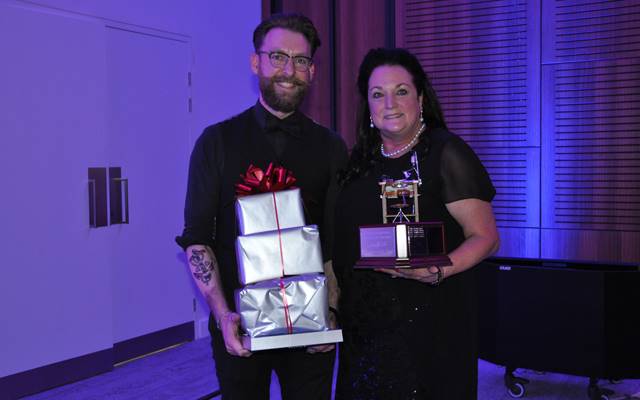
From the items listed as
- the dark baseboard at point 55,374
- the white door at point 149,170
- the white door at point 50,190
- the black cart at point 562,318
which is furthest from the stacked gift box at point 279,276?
the white door at point 149,170

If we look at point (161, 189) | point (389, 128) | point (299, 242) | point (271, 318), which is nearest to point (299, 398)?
point (271, 318)

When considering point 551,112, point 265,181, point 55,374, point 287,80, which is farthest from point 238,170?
point 551,112

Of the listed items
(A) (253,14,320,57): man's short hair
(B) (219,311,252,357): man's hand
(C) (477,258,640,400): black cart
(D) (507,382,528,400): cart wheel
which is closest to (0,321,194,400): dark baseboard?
(C) (477,258,640,400): black cart

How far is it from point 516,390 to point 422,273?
94.0 inches

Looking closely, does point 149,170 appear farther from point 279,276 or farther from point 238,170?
point 279,276

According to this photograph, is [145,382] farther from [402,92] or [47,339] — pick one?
[402,92]

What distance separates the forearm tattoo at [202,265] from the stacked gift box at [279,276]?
0.59 ft

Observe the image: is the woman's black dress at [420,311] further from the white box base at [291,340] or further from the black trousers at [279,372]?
the white box base at [291,340]

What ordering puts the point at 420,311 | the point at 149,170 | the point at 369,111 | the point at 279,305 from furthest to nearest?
the point at 149,170, the point at 369,111, the point at 420,311, the point at 279,305

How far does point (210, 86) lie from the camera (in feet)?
17.3

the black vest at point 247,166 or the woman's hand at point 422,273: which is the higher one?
the black vest at point 247,166

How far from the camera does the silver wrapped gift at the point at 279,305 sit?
156 centimetres

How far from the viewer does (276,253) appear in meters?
1.59

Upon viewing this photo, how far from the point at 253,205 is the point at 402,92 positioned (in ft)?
1.73
